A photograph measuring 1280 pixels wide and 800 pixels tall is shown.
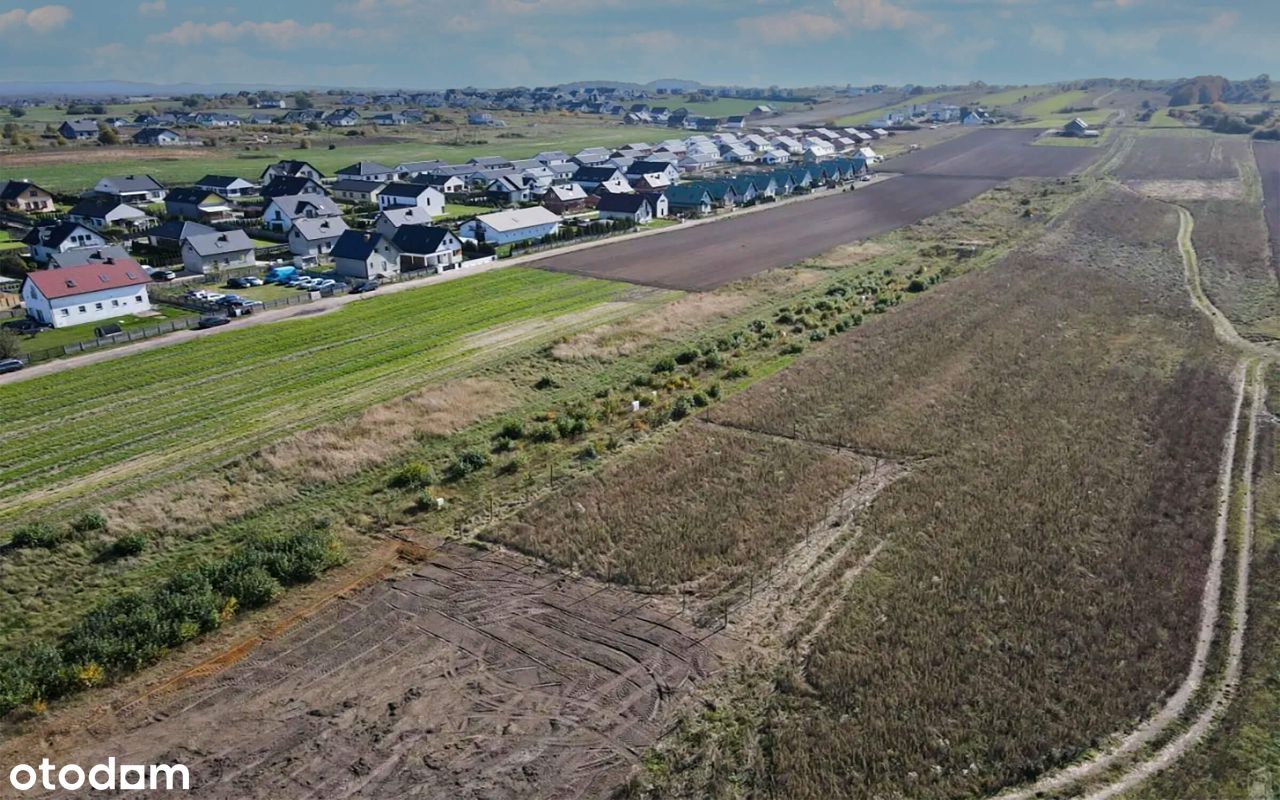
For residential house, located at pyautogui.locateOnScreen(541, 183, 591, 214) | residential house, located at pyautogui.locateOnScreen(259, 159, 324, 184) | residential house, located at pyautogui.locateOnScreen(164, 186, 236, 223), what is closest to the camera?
residential house, located at pyautogui.locateOnScreen(164, 186, 236, 223)

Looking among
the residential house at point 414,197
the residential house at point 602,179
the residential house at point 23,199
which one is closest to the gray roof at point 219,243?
the residential house at point 414,197

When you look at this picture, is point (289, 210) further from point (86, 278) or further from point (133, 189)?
point (86, 278)

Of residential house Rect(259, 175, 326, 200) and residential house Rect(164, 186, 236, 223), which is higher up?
residential house Rect(259, 175, 326, 200)

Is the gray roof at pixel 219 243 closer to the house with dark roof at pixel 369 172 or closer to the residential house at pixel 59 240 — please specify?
the residential house at pixel 59 240

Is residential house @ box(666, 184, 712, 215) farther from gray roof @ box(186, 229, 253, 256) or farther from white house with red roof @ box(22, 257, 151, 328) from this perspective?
white house with red roof @ box(22, 257, 151, 328)

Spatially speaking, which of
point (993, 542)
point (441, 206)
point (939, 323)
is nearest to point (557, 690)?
point (993, 542)

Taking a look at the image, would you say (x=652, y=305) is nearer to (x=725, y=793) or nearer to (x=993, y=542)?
(x=993, y=542)

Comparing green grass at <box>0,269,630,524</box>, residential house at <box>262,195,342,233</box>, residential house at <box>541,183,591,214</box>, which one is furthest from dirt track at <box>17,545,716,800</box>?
residential house at <box>541,183,591,214</box>

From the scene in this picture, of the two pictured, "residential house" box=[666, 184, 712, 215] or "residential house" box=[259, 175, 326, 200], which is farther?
"residential house" box=[666, 184, 712, 215]
